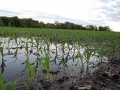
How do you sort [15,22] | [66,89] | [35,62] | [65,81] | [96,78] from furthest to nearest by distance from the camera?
[15,22]
[35,62]
[96,78]
[65,81]
[66,89]

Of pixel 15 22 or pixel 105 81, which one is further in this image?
pixel 15 22

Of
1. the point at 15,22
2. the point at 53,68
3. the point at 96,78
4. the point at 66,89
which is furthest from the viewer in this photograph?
the point at 15,22

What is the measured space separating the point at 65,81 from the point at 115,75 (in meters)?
1.13

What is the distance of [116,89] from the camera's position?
2.74 m

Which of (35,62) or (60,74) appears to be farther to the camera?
(35,62)

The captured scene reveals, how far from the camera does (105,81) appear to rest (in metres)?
3.05

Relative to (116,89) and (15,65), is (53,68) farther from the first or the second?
(116,89)

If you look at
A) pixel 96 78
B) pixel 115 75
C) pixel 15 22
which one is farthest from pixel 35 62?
pixel 15 22

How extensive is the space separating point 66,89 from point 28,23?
63.3 m

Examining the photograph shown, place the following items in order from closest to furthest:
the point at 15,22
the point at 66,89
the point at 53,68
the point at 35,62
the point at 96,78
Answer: the point at 66,89 < the point at 96,78 < the point at 53,68 < the point at 35,62 < the point at 15,22

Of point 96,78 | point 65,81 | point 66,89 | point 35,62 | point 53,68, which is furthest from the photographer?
point 35,62

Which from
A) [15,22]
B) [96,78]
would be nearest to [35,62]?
[96,78]

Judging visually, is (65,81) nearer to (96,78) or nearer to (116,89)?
(96,78)

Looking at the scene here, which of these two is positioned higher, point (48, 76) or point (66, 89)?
point (48, 76)
